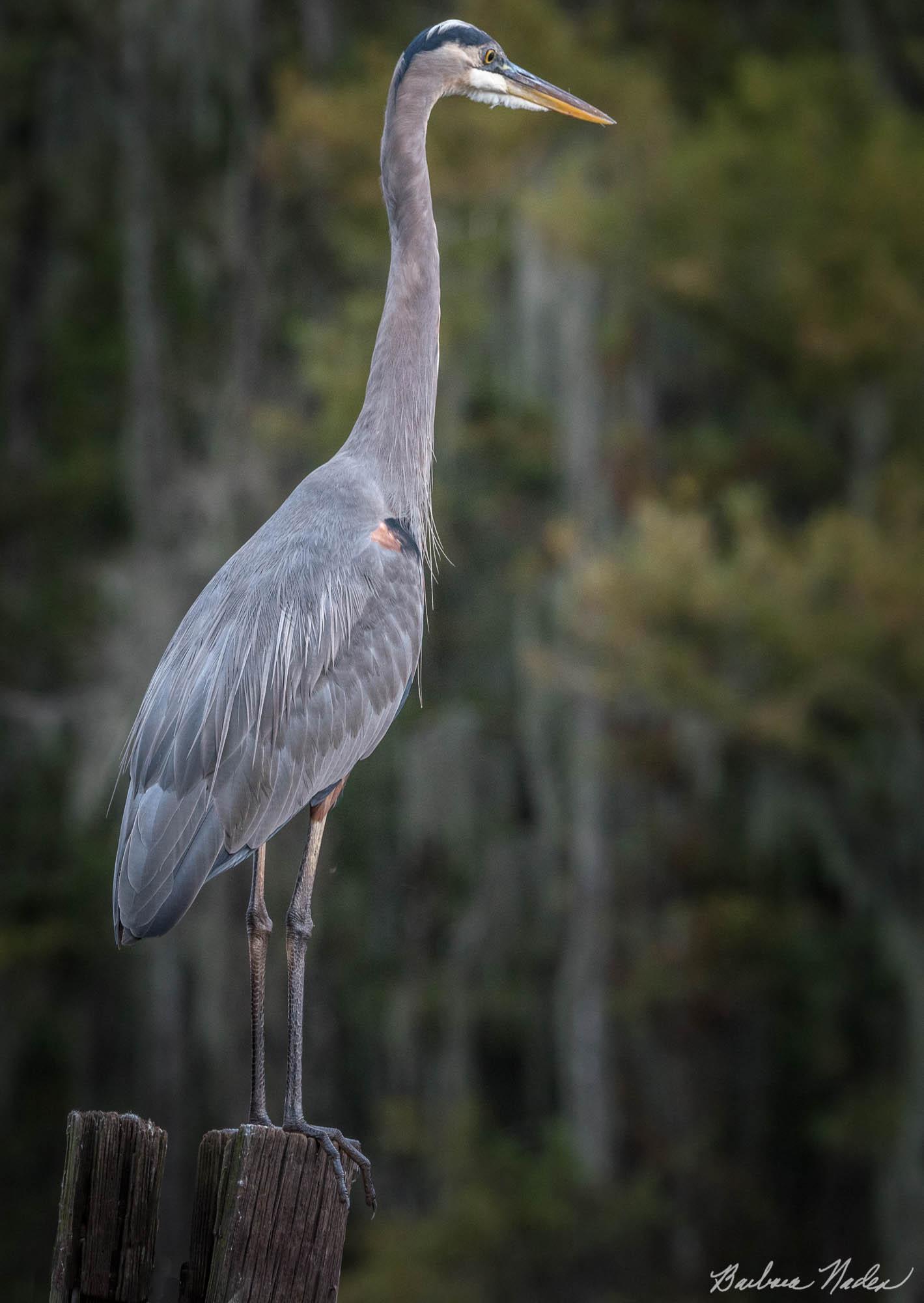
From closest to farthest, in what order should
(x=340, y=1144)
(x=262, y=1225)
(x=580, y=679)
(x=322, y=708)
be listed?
(x=262, y=1225), (x=340, y=1144), (x=322, y=708), (x=580, y=679)

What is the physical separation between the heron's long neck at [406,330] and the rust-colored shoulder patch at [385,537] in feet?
0.43

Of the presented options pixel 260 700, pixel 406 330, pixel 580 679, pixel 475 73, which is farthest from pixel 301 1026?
pixel 580 679

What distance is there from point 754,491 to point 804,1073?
4.88m

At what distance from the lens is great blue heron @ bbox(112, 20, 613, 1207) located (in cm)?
359

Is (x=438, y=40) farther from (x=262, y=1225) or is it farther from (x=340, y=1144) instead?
(x=262, y=1225)

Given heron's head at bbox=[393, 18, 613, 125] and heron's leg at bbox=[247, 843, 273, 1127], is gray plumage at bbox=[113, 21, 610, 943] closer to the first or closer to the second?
heron's head at bbox=[393, 18, 613, 125]

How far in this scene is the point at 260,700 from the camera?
3910 millimetres

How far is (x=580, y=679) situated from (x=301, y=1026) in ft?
25.6

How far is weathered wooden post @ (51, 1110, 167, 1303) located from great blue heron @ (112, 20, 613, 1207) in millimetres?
569
